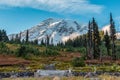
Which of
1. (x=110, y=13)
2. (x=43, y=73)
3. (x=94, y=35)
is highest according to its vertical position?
(x=110, y=13)

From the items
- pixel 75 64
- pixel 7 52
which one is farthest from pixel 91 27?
pixel 75 64

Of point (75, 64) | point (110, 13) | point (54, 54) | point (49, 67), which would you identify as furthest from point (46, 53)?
point (49, 67)

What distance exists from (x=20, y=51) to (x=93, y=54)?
118 feet

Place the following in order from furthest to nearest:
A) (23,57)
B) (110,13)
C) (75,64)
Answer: (110,13), (23,57), (75,64)

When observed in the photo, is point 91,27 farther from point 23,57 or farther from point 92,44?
point 23,57

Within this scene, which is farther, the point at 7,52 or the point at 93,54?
the point at 93,54

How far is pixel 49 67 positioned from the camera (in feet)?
186

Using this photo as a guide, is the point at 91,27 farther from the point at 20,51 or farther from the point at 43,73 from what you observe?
the point at 43,73

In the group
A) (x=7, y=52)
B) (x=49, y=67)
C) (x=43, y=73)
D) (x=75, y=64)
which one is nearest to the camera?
(x=43, y=73)

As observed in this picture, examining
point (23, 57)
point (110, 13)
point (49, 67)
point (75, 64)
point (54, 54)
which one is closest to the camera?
point (49, 67)

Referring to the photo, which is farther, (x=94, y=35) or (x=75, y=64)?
(x=94, y=35)

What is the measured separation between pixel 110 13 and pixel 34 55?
122ft

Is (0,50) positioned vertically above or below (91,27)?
below

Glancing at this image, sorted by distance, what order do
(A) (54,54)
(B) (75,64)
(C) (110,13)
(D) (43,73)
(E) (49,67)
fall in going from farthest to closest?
(A) (54,54)
(C) (110,13)
(B) (75,64)
(E) (49,67)
(D) (43,73)
